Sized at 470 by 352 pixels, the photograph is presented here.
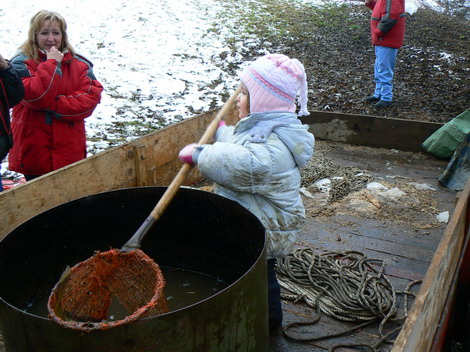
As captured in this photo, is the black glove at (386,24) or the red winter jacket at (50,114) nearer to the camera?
the red winter jacket at (50,114)

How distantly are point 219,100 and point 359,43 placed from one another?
446 centimetres

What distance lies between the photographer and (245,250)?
2.33 metres

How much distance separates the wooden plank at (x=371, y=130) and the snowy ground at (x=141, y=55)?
232 cm

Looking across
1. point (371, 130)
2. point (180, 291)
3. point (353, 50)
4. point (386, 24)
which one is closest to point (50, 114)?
point (180, 291)

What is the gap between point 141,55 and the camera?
32.6 ft

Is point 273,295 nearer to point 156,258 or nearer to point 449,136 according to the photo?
point 156,258

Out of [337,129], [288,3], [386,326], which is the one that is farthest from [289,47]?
[386,326]

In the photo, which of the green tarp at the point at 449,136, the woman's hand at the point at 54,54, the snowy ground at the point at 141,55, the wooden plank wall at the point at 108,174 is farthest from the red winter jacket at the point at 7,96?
the green tarp at the point at 449,136

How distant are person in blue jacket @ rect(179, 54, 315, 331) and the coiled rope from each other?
79 cm

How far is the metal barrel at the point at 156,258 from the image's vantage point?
1.48m

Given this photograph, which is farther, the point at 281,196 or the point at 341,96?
the point at 341,96

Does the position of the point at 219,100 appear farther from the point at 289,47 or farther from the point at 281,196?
the point at 281,196

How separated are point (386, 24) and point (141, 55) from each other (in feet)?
16.7

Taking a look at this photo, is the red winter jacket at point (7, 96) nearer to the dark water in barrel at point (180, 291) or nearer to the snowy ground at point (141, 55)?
the dark water in barrel at point (180, 291)
